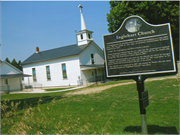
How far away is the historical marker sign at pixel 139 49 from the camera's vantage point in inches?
167

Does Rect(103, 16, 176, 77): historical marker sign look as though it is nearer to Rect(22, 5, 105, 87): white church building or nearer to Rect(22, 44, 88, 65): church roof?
Rect(22, 5, 105, 87): white church building

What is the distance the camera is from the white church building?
98.4ft

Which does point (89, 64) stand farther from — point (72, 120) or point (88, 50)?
point (72, 120)

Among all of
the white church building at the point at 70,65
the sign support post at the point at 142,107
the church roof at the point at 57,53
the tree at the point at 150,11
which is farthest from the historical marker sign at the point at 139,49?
the church roof at the point at 57,53

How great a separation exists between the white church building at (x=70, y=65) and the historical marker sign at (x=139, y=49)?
80.9 ft

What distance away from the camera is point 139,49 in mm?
4461

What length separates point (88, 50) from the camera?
3266 cm

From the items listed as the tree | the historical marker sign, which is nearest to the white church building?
the tree

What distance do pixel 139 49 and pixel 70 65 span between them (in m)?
26.5

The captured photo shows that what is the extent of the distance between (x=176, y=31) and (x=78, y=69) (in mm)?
17006

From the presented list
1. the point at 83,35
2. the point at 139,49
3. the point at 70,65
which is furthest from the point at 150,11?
the point at 139,49

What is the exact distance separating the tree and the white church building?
689cm

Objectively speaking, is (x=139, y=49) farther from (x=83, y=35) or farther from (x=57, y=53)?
(x=57, y=53)

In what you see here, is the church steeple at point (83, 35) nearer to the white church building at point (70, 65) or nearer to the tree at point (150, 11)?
the white church building at point (70, 65)
